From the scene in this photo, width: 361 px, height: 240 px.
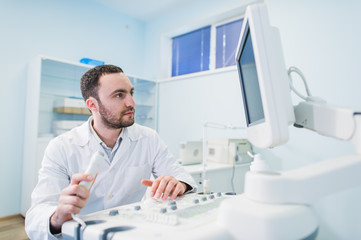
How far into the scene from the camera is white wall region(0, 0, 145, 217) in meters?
2.68

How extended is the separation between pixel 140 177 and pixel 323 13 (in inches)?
80.2

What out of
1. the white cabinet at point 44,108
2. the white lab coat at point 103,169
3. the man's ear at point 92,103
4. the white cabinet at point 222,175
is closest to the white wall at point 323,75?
the white cabinet at point 222,175

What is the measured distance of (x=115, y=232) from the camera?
1.72ft

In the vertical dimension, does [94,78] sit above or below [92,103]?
above

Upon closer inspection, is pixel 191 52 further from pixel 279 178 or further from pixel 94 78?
pixel 279 178

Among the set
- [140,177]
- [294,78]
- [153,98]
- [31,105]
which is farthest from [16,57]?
[294,78]

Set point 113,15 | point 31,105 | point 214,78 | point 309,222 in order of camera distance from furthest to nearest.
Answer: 1. point 113,15
2. point 214,78
3. point 31,105
4. point 309,222

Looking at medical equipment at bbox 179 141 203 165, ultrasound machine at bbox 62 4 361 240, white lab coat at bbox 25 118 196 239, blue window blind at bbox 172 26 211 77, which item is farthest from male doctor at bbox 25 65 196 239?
blue window blind at bbox 172 26 211 77

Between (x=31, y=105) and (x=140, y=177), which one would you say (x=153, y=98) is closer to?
(x=31, y=105)

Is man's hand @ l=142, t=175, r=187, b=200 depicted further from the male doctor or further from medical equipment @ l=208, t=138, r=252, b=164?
medical equipment @ l=208, t=138, r=252, b=164

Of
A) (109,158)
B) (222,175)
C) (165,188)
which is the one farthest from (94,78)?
(222,175)

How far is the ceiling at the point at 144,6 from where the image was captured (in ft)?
11.2

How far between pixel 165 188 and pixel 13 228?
228 cm

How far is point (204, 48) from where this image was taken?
3.38m
